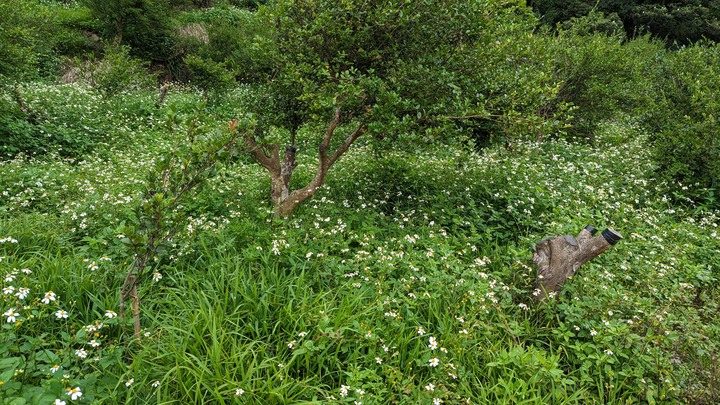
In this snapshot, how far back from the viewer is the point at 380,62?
4.38 m

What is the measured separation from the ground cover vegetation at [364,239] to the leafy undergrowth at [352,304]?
0.08 feet

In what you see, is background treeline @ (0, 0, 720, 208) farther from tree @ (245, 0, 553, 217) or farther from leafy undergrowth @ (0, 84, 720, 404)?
leafy undergrowth @ (0, 84, 720, 404)

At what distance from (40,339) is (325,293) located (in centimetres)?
183

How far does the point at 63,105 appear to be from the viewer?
25.3 feet

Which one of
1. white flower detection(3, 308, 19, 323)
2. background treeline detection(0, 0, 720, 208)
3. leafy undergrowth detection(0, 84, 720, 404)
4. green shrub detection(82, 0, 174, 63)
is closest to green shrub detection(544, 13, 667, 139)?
background treeline detection(0, 0, 720, 208)

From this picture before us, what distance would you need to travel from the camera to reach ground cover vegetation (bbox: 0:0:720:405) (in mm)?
2576

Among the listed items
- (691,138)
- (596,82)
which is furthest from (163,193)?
(596,82)

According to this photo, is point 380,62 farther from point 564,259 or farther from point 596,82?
point 596,82

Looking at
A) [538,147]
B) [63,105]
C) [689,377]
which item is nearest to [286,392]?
[689,377]

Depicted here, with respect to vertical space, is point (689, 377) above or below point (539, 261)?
below

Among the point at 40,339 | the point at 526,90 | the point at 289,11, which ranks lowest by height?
the point at 40,339

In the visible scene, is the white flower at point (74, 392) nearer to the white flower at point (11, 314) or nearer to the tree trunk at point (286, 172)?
the white flower at point (11, 314)

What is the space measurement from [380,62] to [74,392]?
12.6ft

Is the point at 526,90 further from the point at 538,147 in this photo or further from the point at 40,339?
the point at 40,339
